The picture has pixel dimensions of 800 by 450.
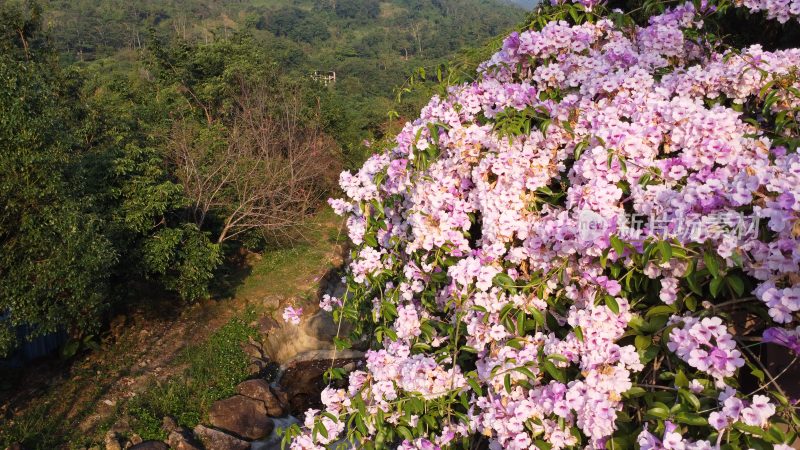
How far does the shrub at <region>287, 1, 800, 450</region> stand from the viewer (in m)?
1.39

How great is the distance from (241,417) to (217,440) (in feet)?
2.21

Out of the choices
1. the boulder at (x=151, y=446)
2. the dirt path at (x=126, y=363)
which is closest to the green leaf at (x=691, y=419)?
the dirt path at (x=126, y=363)

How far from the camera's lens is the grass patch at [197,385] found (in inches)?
346

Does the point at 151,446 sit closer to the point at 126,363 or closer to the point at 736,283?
the point at 126,363

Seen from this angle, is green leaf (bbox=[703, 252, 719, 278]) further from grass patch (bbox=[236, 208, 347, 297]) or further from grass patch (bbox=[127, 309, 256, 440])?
grass patch (bbox=[236, 208, 347, 297])

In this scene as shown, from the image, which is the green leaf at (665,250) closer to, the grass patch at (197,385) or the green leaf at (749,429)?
the green leaf at (749,429)

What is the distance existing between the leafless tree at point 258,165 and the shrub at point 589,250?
1103 centimetres

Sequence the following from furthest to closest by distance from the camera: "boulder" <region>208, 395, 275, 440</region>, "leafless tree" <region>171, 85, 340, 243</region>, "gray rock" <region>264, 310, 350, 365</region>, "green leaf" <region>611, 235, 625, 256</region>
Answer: "leafless tree" <region>171, 85, 340, 243</region> → "gray rock" <region>264, 310, 350, 365</region> → "boulder" <region>208, 395, 275, 440</region> → "green leaf" <region>611, 235, 625, 256</region>

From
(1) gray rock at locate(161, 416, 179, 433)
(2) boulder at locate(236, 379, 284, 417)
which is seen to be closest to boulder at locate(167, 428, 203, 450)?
(1) gray rock at locate(161, 416, 179, 433)

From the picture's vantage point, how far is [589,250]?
1.61m

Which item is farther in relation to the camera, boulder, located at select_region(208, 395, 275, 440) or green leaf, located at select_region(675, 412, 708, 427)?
boulder, located at select_region(208, 395, 275, 440)

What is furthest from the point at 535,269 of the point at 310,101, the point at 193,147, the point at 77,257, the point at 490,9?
the point at 490,9

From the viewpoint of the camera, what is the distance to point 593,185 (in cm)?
174

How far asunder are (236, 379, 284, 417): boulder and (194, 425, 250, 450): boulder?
1.10 meters
